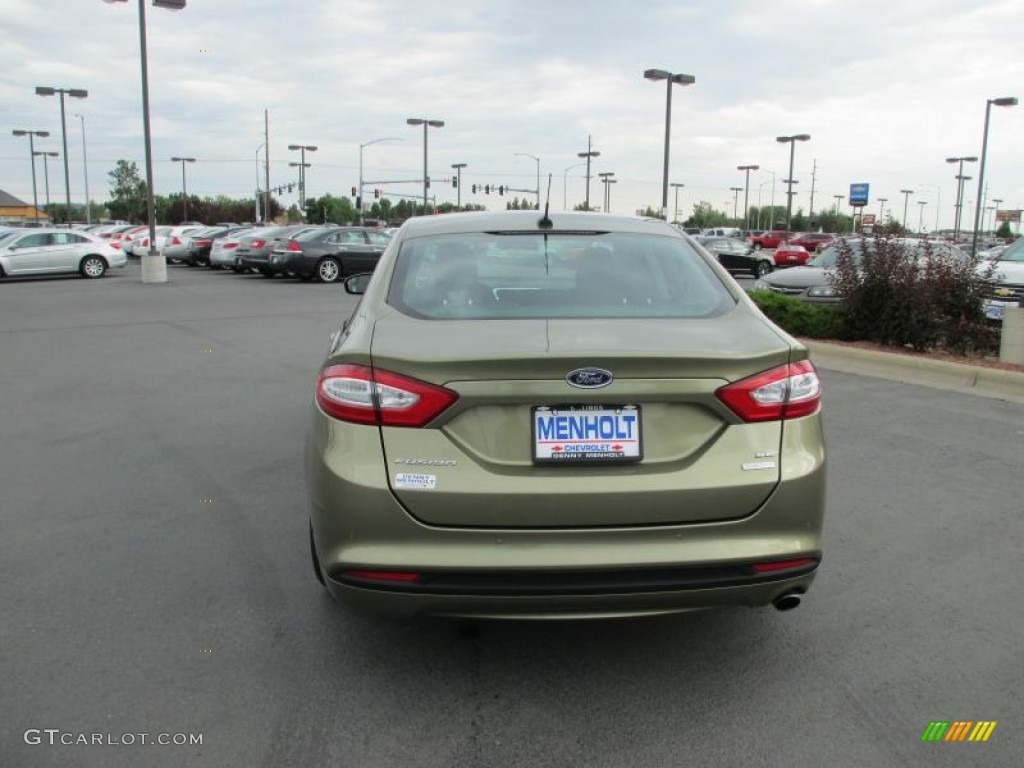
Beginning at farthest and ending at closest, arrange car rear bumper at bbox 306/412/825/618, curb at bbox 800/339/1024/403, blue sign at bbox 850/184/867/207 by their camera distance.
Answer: blue sign at bbox 850/184/867/207, curb at bbox 800/339/1024/403, car rear bumper at bbox 306/412/825/618

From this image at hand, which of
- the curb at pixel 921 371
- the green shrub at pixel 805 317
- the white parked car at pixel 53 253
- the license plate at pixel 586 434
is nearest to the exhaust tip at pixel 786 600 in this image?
the license plate at pixel 586 434

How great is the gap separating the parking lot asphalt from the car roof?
5.71ft

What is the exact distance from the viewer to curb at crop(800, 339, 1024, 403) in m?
8.75

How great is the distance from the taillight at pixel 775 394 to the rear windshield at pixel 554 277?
0.46 m

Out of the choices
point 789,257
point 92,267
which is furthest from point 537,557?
point 789,257

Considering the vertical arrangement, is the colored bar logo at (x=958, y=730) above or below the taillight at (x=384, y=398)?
below

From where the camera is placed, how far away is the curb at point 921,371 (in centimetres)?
875

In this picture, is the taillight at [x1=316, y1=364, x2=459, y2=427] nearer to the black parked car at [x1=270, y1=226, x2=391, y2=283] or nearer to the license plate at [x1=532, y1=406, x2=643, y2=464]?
the license plate at [x1=532, y1=406, x2=643, y2=464]

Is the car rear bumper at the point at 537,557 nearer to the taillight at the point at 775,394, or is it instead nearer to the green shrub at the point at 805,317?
the taillight at the point at 775,394

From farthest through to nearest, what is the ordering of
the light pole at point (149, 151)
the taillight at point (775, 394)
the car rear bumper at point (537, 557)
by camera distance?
1. the light pole at point (149, 151)
2. the taillight at point (775, 394)
3. the car rear bumper at point (537, 557)

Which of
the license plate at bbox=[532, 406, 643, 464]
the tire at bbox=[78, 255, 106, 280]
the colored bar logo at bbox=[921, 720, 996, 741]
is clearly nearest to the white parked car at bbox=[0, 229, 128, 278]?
the tire at bbox=[78, 255, 106, 280]

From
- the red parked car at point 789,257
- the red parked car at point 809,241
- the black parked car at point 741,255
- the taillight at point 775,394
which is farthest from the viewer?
the red parked car at point 809,241

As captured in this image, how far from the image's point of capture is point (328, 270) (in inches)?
974

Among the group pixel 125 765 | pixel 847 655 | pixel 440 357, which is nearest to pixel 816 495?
pixel 847 655
